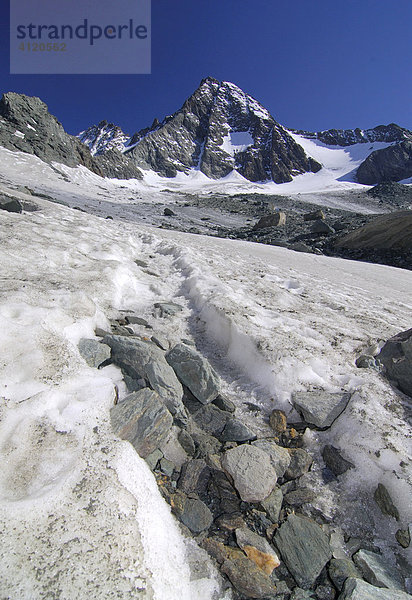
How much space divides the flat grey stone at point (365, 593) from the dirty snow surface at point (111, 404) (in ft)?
0.83

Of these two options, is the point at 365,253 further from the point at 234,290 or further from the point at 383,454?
the point at 383,454

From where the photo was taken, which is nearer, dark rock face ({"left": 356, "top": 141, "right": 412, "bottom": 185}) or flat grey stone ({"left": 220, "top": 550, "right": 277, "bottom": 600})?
flat grey stone ({"left": 220, "top": 550, "right": 277, "bottom": 600})

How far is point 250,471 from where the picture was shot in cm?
215

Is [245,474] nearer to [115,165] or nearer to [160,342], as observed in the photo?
[160,342]

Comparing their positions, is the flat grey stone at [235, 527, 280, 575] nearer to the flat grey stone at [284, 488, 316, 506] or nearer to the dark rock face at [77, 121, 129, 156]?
the flat grey stone at [284, 488, 316, 506]

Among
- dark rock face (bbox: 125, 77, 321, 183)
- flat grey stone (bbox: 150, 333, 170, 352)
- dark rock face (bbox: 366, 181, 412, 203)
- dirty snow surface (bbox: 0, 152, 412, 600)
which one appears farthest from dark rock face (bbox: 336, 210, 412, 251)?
dark rock face (bbox: 125, 77, 321, 183)

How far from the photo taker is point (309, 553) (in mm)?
1780

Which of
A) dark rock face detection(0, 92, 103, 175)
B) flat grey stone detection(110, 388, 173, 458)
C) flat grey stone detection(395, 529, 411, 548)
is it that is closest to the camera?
flat grey stone detection(395, 529, 411, 548)

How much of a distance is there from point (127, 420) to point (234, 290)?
346cm

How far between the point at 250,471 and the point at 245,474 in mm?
50

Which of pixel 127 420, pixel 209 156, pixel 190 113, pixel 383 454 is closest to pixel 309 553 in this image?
pixel 383 454

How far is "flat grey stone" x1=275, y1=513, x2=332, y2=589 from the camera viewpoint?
1690mm

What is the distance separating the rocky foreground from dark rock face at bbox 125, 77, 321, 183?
12382cm

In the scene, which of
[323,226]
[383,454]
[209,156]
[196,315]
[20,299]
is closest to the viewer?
[383,454]
